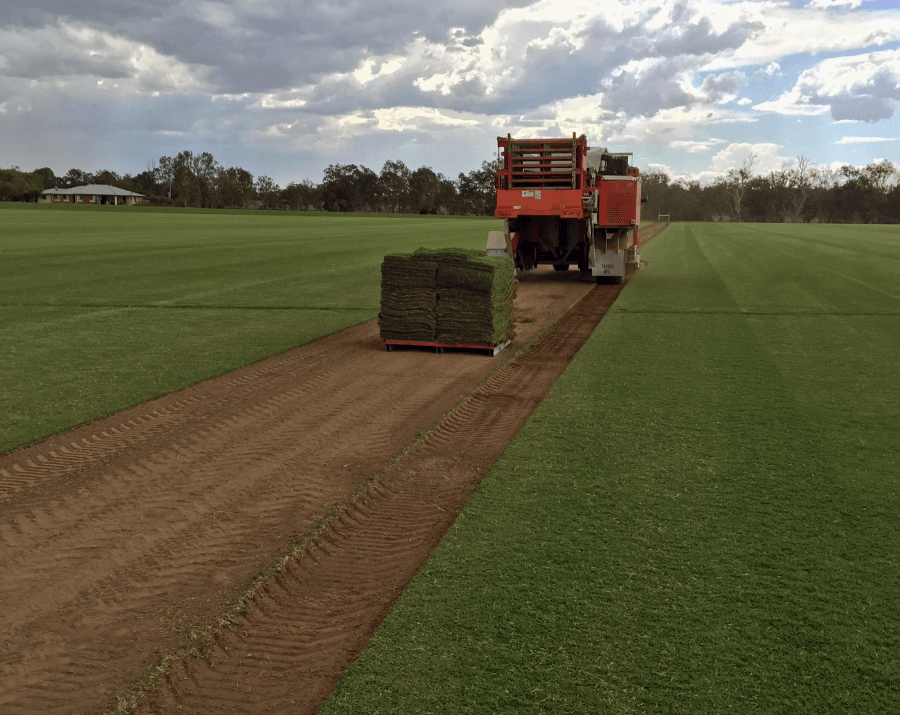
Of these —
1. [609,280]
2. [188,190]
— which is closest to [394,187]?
[188,190]

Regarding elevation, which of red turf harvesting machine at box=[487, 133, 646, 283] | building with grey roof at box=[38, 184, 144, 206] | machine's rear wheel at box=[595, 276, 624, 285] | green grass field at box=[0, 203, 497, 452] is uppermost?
building with grey roof at box=[38, 184, 144, 206]

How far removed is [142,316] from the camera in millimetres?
16281

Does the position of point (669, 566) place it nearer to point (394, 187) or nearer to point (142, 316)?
point (142, 316)

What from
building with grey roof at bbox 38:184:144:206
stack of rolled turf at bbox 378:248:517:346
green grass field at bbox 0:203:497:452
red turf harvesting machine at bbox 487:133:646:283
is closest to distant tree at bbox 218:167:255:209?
building with grey roof at bbox 38:184:144:206

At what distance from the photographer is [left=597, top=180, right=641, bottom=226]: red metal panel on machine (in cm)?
2148

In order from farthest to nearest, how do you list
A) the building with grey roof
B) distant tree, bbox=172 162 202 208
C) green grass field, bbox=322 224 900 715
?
1. the building with grey roof
2. distant tree, bbox=172 162 202 208
3. green grass field, bbox=322 224 900 715

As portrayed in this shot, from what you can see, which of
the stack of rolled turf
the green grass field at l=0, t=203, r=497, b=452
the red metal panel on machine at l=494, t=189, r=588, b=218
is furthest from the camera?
the red metal panel on machine at l=494, t=189, r=588, b=218

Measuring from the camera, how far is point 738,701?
3.85 meters

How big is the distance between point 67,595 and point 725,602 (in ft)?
13.1

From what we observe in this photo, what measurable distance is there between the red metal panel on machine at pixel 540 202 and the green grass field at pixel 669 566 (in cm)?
1013

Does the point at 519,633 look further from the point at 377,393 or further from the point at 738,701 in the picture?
the point at 377,393

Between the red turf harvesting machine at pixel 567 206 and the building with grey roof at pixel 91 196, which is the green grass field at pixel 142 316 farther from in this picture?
the building with grey roof at pixel 91 196

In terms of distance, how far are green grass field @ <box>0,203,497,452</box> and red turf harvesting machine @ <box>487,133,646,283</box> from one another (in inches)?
170

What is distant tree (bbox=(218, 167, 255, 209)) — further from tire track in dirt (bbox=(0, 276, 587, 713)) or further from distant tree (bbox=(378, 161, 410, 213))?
tire track in dirt (bbox=(0, 276, 587, 713))
